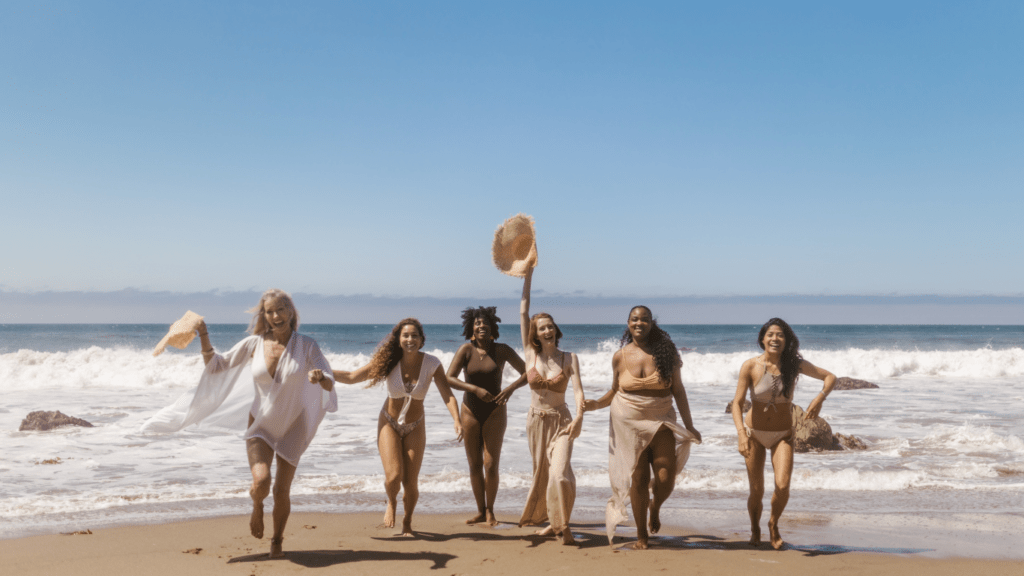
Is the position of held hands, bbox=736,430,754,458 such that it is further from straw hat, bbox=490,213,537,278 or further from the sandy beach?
straw hat, bbox=490,213,537,278

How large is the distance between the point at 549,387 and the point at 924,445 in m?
8.28

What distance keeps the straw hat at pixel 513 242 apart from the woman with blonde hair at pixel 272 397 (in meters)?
2.31

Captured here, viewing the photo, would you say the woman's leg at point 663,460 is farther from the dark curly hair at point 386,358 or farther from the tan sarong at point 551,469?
the dark curly hair at point 386,358


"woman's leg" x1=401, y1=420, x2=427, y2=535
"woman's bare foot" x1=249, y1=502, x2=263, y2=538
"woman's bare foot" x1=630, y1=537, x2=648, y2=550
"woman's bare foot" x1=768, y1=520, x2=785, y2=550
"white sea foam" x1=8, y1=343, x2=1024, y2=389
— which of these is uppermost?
"woman's leg" x1=401, y1=420, x2=427, y2=535

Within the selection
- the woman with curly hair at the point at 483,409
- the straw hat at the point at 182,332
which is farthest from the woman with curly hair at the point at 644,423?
the straw hat at the point at 182,332

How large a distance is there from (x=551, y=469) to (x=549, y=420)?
1.45 ft

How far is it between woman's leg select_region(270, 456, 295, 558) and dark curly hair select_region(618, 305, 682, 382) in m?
2.98

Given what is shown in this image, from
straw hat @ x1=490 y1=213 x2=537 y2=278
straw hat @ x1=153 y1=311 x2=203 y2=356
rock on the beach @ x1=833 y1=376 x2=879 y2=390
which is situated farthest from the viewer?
rock on the beach @ x1=833 y1=376 x2=879 y2=390

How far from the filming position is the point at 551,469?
5.86 metres

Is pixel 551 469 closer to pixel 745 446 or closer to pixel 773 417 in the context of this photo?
pixel 745 446

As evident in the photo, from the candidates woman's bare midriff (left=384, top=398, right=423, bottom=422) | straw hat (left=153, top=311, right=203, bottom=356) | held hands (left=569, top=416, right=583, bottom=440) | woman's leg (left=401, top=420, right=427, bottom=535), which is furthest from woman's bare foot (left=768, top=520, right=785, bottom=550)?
straw hat (left=153, top=311, right=203, bottom=356)

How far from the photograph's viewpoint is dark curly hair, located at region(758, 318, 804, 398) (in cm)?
568

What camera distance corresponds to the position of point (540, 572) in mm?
5137

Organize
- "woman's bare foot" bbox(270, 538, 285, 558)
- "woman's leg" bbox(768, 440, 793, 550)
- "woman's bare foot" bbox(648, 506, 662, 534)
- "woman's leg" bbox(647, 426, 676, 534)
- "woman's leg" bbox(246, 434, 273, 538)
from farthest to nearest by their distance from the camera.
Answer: "woman's bare foot" bbox(648, 506, 662, 534) → "woman's leg" bbox(647, 426, 676, 534) → "woman's leg" bbox(768, 440, 793, 550) → "woman's bare foot" bbox(270, 538, 285, 558) → "woman's leg" bbox(246, 434, 273, 538)
